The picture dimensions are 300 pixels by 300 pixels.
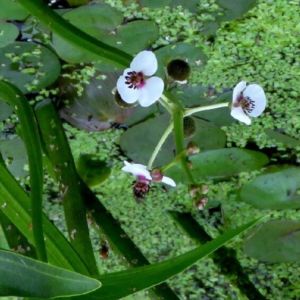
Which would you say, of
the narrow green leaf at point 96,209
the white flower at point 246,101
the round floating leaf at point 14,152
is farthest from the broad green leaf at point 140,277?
the round floating leaf at point 14,152

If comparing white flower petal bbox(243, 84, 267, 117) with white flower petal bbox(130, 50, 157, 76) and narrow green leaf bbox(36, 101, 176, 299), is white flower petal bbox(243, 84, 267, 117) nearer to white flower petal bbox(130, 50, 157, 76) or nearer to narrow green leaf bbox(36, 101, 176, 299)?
white flower petal bbox(130, 50, 157, 76)

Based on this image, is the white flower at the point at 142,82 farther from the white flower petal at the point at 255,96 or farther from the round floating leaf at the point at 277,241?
the round floating leaf at the point at 277,241

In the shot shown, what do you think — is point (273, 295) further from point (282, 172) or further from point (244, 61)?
point (244, 61)

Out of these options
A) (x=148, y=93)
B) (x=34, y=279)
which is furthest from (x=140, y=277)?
(x=148, y=93)

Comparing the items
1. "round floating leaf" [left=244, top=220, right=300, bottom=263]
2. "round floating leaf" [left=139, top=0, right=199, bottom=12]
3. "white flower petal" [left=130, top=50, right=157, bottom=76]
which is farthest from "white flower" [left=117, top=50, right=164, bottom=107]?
"round floating leaf" [left=244, top=220, right=300, bottom=263]

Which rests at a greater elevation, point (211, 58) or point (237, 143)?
point (211, 58)

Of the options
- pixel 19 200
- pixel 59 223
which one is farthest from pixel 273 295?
pixel 19 200

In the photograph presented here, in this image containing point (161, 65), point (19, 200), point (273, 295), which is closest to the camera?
point (19, 200)
